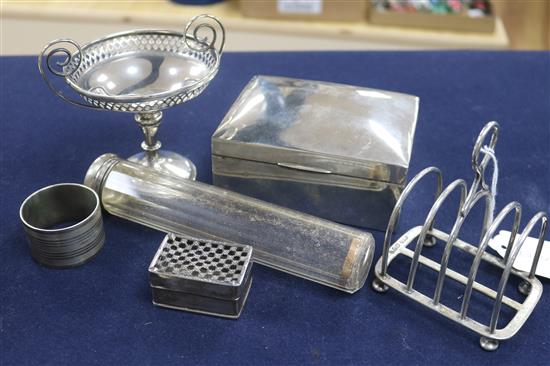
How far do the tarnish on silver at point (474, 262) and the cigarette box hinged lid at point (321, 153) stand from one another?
63 millimetres

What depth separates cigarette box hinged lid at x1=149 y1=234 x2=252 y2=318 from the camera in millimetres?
640

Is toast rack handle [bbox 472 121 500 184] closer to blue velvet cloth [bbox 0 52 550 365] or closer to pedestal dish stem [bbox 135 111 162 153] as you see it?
blue velvet cloth [bbox 0 52 550 365]

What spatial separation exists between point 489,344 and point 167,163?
0.44m

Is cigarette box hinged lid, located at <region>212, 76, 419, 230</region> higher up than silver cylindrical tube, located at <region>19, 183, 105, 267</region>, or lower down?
higher up

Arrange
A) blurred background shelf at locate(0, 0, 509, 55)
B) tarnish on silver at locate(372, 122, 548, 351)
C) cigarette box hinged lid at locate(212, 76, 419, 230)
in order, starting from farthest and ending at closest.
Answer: blurred background shelf at locate(0, 0, 509, 55) < cigarette box hinged lid at locate(212, 76, 419, 230) < tarnish on silver at locate(372, 122, 548, 351)

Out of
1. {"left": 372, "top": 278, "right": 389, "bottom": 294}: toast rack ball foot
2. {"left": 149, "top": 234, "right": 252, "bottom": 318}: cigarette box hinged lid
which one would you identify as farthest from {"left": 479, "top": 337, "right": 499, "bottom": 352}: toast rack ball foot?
{"left": 149, "top": 234, "right": 252, "bottom": 318}: cigarette box hinged lid

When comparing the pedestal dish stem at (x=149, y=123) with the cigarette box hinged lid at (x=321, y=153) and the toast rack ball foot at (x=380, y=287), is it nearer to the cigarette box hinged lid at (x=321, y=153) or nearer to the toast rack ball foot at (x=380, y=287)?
the cigarette box hinged lid at (x=321, y=153)

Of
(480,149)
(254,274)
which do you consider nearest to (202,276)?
(254,274)

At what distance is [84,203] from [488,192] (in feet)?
1.48

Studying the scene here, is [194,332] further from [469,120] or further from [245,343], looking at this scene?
[469,120]

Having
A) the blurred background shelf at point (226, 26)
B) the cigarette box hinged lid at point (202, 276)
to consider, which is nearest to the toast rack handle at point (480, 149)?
the cigarette box hinged lid at point (202, 276)

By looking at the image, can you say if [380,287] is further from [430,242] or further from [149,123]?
[149,123]

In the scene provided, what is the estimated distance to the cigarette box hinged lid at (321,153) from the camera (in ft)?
2.41

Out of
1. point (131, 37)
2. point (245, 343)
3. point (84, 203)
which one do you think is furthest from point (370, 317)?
point (131, 37)
